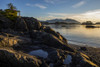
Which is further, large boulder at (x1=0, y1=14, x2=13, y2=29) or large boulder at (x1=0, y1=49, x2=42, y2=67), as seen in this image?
large boulder at (x1=0, y1=14, x2=13, y2=29)

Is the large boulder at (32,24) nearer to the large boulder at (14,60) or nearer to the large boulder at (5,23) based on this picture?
the large boulder at (5,23)

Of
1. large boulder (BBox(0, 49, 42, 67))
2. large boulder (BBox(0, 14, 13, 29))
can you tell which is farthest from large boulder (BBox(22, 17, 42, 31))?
large boulder (BBox(0, 49, 42, 67))

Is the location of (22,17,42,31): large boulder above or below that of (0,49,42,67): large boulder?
above

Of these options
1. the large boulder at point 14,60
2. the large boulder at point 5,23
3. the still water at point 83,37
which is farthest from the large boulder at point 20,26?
the still water at point 83,37

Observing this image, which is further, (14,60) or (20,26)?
(20,26)

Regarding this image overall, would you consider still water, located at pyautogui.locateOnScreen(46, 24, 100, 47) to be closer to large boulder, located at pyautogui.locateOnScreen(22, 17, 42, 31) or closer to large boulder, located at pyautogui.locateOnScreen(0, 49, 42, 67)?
large boulder, located at pyautogui.locateOnScreen(22, 17, 42, 31)

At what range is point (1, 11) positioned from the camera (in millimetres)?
23141

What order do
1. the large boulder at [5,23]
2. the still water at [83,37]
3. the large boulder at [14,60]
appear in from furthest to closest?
the still water at [83,37]
the large boulder at [5,23]
the large boulder at [14,60]

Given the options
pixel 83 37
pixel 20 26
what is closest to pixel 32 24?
pixel 20 26

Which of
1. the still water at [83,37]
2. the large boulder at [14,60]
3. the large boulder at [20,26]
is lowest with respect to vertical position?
the still water at [83,37]

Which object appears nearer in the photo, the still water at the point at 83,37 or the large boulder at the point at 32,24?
the large boulder at the point at 32,24

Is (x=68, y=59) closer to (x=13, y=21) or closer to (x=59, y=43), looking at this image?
(x=59, y=43)

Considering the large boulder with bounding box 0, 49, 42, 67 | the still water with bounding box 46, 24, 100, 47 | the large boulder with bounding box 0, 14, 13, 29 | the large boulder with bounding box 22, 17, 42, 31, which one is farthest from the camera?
the still water with bounding box 46, 24, 100, 47

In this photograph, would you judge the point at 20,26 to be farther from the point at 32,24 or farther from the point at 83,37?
the point at 83,37
